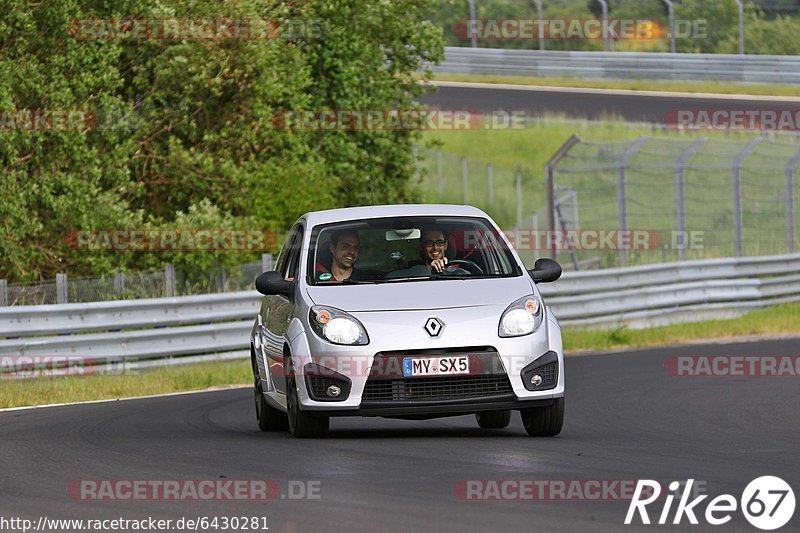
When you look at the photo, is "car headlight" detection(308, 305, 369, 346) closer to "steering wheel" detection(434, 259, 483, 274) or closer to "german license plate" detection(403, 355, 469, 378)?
"german license plate" detection(403, 355, 469, 378)

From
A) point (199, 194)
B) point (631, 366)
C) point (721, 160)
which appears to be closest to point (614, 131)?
point (721, 160)

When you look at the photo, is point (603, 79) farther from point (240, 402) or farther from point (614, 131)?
point (240, 402)

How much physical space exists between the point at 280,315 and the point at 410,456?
87.0 inches

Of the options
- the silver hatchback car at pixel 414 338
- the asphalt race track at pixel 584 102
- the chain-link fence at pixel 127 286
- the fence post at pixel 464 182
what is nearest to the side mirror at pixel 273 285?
the silver hatchback car at pixel 414 338

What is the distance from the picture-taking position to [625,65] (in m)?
47.1

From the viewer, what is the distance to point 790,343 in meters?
21.6

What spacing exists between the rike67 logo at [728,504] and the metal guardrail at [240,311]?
1206 centimetres

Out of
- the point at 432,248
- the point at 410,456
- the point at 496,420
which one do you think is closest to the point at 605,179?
the point at 496,420

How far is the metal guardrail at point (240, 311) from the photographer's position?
19.4 meters

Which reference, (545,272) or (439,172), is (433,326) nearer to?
(545,272)

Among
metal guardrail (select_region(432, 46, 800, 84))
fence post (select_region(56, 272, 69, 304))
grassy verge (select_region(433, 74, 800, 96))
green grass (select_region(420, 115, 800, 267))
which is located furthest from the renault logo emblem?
grassy verge (select_region(433, 74, 800, 96))

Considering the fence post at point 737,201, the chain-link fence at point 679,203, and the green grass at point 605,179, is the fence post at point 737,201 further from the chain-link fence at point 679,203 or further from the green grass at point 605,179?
the green grass at point 605,179

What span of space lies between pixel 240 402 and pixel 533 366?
18.1 ft

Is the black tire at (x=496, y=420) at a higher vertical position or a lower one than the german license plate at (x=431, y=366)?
lower
